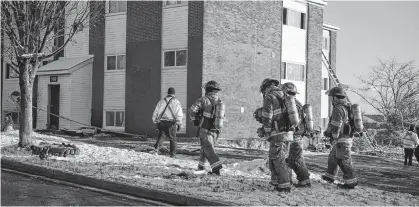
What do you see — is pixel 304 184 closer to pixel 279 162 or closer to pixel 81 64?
pixel 279 162

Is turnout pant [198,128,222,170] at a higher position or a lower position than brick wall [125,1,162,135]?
lower

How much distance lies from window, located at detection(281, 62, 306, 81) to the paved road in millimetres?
20807

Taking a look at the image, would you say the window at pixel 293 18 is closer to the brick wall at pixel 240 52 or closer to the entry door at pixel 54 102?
the brick wall at pixel 240 52

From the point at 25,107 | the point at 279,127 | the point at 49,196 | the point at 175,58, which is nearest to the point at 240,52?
the point at 175,58

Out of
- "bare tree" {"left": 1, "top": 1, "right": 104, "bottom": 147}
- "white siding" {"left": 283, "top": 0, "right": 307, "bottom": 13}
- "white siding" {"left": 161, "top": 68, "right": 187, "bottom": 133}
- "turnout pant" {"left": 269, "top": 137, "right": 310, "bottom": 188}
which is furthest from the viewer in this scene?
"white siding" {"left": 283, "top": 0, "right": 307, "bottom": 13}

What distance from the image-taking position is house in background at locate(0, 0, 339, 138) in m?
24.0

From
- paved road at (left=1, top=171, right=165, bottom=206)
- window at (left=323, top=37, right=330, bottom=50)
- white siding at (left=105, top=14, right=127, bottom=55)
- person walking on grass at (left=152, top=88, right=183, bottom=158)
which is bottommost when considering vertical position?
paved road at (left=1, top=171, right=165, bottom=206)

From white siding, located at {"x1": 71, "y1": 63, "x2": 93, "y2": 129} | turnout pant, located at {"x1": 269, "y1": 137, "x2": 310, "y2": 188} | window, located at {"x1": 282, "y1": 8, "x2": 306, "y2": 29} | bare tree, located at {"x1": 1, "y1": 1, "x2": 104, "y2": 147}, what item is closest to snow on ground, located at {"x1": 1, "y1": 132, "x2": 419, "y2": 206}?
turnout pant, located at {"x1": 269, "y1": 137, "x2": 310, "y2": 188}

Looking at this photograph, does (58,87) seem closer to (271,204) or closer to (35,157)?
(35,157)

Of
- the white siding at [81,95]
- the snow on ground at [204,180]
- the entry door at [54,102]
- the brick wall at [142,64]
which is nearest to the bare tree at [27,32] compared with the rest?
the snow on ground at [204,180]

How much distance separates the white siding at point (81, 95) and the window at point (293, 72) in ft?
34.2

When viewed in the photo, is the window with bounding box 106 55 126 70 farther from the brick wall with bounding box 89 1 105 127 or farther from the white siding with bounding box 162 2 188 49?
the white siding with bounding box 162 2 188 49

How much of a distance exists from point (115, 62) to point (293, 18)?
10490mm

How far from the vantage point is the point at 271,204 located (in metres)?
7.42
